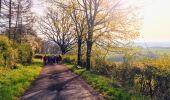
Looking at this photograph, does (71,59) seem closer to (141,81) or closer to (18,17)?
(18,17)

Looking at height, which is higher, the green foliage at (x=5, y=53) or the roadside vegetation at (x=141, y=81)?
the green foliage at (x=5, y=53)

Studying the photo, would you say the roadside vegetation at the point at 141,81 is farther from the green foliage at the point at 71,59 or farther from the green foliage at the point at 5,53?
the green foliage at the point at 71,59

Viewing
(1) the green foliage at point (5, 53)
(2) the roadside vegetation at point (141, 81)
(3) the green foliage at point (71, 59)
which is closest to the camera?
(2) the roadside vegetation at point (141, 81)

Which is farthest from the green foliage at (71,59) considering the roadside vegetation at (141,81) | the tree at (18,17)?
the roadside vegetation at (141,81)

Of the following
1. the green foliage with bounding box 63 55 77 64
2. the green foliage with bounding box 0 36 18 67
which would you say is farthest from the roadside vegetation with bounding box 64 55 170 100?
the green foliage with bounding box 63 55 77 64

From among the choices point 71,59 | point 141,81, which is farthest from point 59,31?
point 141,81

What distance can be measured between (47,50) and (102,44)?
371 feet

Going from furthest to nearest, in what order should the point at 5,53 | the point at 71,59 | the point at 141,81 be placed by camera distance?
1. the point at 71,59
2. the point at 5,53
3. the point at 141,81

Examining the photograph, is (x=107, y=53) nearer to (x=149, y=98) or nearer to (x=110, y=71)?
(x=110, y=71)

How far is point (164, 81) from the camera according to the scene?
15.5 m

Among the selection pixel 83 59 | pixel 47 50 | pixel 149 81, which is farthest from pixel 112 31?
pixel 47 50

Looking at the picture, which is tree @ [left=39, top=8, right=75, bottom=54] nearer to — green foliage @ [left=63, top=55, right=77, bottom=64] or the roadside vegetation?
green foliage @ [left=63, top=55, right=77, bottom=64]

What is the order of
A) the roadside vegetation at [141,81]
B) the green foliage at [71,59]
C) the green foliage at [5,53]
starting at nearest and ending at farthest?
1. the roadside vegetation at [141,81]
2. the green foliage at [5,53]
3. the green foliage at [71,59]

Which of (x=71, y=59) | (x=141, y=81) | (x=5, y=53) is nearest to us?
(x=141, y=81)
